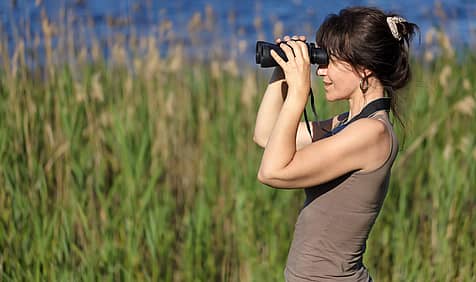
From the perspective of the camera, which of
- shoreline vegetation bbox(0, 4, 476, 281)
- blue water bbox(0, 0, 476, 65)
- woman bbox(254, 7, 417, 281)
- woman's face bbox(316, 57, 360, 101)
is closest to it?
woman bbox(254, 7, 417, 281)

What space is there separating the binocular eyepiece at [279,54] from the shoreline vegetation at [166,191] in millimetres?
703

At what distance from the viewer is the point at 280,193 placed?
3.02 metres

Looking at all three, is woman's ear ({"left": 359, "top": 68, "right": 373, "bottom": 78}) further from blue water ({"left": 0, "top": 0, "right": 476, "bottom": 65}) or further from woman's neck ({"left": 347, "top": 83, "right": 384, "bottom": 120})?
blue water ({"left": 0, "top": 0, "right": 476, "bottom": 65})

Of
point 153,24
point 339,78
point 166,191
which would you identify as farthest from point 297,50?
point 153,24

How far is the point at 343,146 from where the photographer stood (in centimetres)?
172

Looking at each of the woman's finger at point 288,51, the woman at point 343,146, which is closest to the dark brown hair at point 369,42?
the woman at point 343,146

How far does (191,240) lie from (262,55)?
1165 mm

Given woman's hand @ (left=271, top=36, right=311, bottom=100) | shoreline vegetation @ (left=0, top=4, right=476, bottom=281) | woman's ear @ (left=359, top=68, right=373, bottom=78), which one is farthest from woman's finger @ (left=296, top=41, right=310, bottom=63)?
shoreline vegetation @ (left=0, top=4, right=476, bottom=281)

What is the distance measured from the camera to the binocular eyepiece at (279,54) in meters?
1.79

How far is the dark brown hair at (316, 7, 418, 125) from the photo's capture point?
181 cm

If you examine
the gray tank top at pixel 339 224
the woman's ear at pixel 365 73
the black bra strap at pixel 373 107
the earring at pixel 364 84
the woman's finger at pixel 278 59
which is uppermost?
the woman's finger at pixel 278 59

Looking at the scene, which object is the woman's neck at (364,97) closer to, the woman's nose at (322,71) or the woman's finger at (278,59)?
the woman's nose at (322,71)

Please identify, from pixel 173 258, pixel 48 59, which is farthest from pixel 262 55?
pixel 48 59

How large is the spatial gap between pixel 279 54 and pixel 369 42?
20cm
